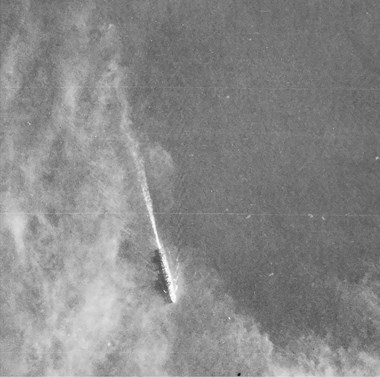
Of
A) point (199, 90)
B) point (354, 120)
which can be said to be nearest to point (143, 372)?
point (199, 90)

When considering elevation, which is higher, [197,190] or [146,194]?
[197,190]

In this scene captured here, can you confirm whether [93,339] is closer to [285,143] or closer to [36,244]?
[36,244]

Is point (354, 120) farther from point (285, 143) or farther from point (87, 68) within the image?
point (87, 68)

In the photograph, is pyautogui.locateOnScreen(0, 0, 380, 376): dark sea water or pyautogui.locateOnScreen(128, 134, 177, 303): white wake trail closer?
pyautogui.locateOnScreen(0, 0, 380, 376): dark sea water

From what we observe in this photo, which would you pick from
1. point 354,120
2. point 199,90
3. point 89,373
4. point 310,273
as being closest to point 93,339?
point 89,373

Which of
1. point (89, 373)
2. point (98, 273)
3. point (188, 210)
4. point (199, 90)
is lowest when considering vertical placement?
point (89, 373)

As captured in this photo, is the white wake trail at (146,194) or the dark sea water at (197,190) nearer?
the dark sea water at (197,190)

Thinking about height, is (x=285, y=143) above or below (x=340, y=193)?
above
